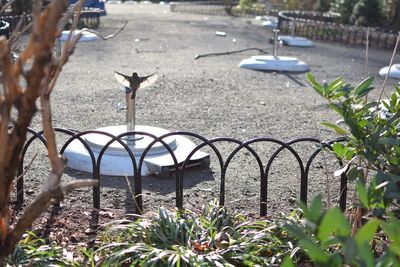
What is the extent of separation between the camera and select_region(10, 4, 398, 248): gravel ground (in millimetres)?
4793

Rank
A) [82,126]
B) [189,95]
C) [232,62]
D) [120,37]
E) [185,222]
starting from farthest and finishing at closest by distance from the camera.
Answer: [120,37] < [232,62] < [189,95] < [82,126] < [185,222]

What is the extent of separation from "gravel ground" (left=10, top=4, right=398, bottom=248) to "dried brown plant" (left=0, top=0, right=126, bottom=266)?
1.33 meters

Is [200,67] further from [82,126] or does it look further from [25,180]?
[25,180]

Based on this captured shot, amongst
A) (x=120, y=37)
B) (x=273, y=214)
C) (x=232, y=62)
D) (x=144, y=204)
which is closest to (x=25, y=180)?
(x=144, y=204)

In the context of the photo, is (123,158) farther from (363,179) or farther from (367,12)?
(367,12)

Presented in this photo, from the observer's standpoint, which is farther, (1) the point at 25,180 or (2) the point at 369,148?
(1) the point at 25,180

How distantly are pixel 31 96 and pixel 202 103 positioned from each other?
21.0 ft

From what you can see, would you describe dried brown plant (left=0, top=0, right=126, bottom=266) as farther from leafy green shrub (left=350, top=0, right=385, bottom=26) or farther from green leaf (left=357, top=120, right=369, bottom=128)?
leafy green shrub (left=350, top=0, right=385, bottom=26)

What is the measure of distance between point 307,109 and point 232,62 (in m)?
4.68

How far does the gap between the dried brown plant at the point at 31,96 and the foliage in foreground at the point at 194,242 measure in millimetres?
560

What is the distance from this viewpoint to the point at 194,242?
3.06 m

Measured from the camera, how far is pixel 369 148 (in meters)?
2.81

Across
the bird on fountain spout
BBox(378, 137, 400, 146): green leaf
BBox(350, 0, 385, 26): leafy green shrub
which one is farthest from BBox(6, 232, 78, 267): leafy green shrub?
BBox(350, 0, 385, 26): leafy green shrub

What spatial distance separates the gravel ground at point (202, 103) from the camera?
4793 millimetres
